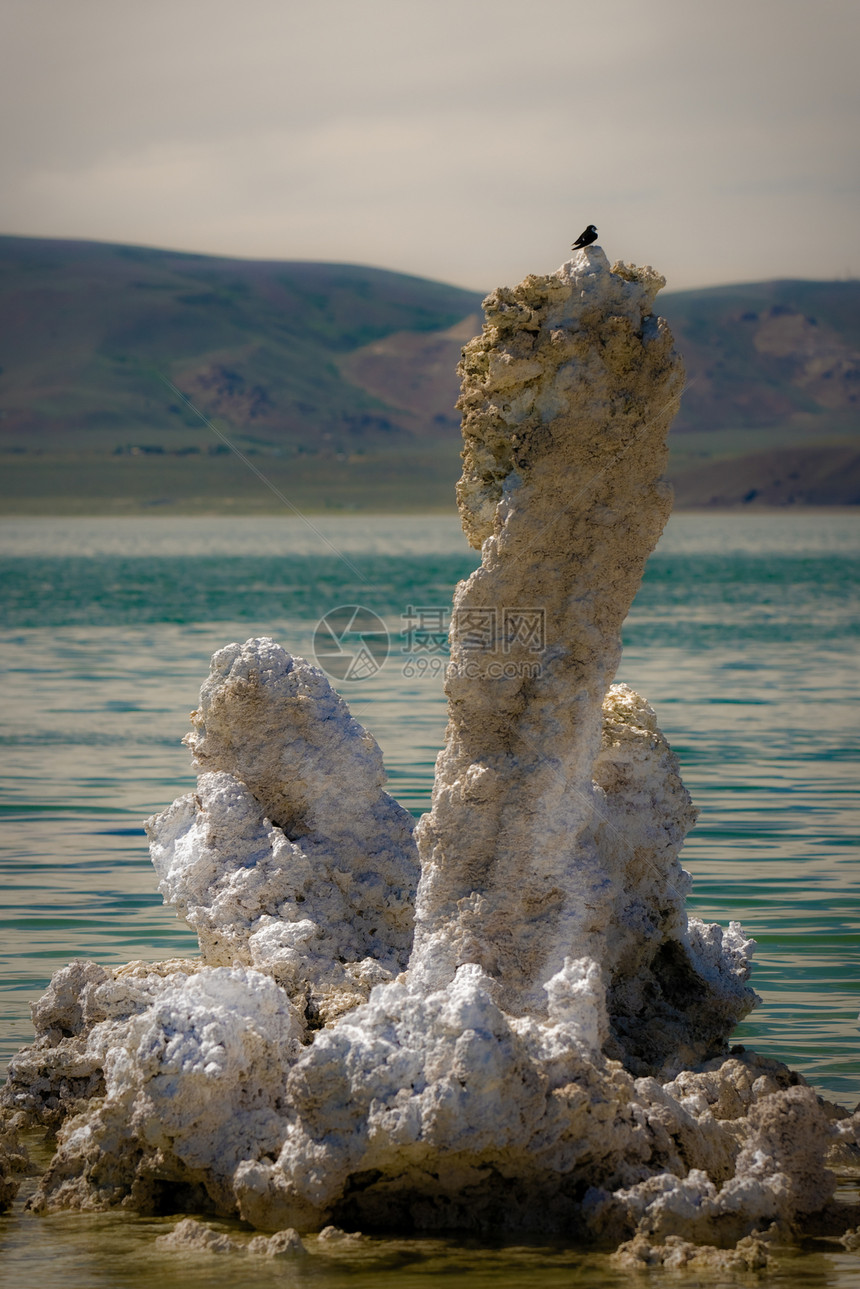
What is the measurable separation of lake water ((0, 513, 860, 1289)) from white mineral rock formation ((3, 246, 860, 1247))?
30 cm

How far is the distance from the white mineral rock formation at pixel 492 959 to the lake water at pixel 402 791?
0.30m

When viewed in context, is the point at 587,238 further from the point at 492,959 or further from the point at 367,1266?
the point at 367,1266

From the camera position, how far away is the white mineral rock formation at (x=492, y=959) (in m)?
5.65

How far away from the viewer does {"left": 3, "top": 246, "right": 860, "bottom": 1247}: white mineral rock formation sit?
5652 mm

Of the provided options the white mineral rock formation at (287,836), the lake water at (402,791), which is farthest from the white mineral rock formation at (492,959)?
the lake water at (402,791)

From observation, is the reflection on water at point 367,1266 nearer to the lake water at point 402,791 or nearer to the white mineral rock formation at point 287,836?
the lake water at point 402,791

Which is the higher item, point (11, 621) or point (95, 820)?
point (95, 820)

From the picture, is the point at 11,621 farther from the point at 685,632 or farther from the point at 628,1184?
the point at 628,1184

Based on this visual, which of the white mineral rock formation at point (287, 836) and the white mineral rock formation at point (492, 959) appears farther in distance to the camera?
the white mineral rock formation at point (287, 836)

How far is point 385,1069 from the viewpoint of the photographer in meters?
5.59

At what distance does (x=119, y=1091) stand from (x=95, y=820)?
8.51 metres

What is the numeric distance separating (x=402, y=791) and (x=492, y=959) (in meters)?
8.57

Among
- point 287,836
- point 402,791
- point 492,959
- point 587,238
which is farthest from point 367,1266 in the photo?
point 402,791

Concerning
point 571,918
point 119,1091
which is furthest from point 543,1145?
point 119,1091
